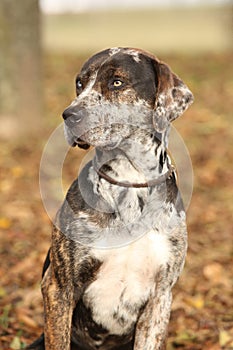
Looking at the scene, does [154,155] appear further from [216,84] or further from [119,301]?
[216,84]

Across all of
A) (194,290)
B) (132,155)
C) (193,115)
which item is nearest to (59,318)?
(132,155)

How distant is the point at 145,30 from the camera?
36656 mm

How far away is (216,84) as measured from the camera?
17188 millimetres

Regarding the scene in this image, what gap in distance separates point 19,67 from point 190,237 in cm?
495

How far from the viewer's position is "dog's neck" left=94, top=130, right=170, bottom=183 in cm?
425

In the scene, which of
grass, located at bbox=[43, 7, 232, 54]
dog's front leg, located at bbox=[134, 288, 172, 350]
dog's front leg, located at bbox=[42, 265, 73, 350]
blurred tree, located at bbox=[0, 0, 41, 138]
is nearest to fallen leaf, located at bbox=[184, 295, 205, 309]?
dog's front leg, located at bbox=[134, 288, 172, 350]

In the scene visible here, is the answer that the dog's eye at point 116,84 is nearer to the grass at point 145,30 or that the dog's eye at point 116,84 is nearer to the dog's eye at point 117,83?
the dog's eye at point 117,83

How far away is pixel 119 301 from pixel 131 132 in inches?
43.4

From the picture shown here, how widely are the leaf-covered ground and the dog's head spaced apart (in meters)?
1.92

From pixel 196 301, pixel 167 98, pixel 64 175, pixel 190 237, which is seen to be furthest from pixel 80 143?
pixel 64 175

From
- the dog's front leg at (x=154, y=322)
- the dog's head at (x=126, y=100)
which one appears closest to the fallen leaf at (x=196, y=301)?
the dog's front leg at (x=154, y=322)

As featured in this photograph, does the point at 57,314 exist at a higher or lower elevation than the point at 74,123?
lower

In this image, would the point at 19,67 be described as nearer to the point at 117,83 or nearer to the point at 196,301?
the point at 196,301

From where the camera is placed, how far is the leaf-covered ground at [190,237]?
18.5ft
